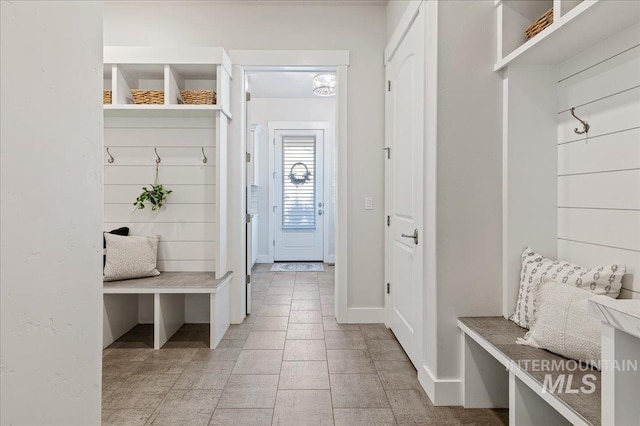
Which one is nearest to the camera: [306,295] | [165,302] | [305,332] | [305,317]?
[165,302]

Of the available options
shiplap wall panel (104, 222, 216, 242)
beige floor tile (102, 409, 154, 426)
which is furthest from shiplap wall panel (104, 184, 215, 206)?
beige floor tile (102, 409, 154, 426)

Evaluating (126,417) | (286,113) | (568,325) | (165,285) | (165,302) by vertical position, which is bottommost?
(126,417)

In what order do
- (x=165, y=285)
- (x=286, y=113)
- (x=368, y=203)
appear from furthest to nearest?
(x=286, y=113) < (x=368, y=203) < (x=165, y=285)

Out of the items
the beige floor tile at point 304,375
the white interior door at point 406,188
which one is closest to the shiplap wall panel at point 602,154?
the white interior door at point 406,188

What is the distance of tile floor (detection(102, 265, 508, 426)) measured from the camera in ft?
6.61

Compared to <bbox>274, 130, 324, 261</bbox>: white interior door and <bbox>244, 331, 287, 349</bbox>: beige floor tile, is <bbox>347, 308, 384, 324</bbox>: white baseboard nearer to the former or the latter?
<bbox>244, 331, 287, 349</bbox>: beige floor tile

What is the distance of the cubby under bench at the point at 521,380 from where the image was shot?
1.35 meters

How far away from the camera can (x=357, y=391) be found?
2283 millimetres

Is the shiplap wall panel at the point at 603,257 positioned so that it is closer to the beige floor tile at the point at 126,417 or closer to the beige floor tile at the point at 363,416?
the beige floor tile at the point at 363,416

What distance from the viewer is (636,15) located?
1460 millimetres

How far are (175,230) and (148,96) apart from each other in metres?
1.10

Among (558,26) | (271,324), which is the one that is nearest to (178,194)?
(271,324)

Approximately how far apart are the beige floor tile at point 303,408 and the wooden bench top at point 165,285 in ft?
3.43

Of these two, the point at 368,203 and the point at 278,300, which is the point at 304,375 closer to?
the point at 368,203
